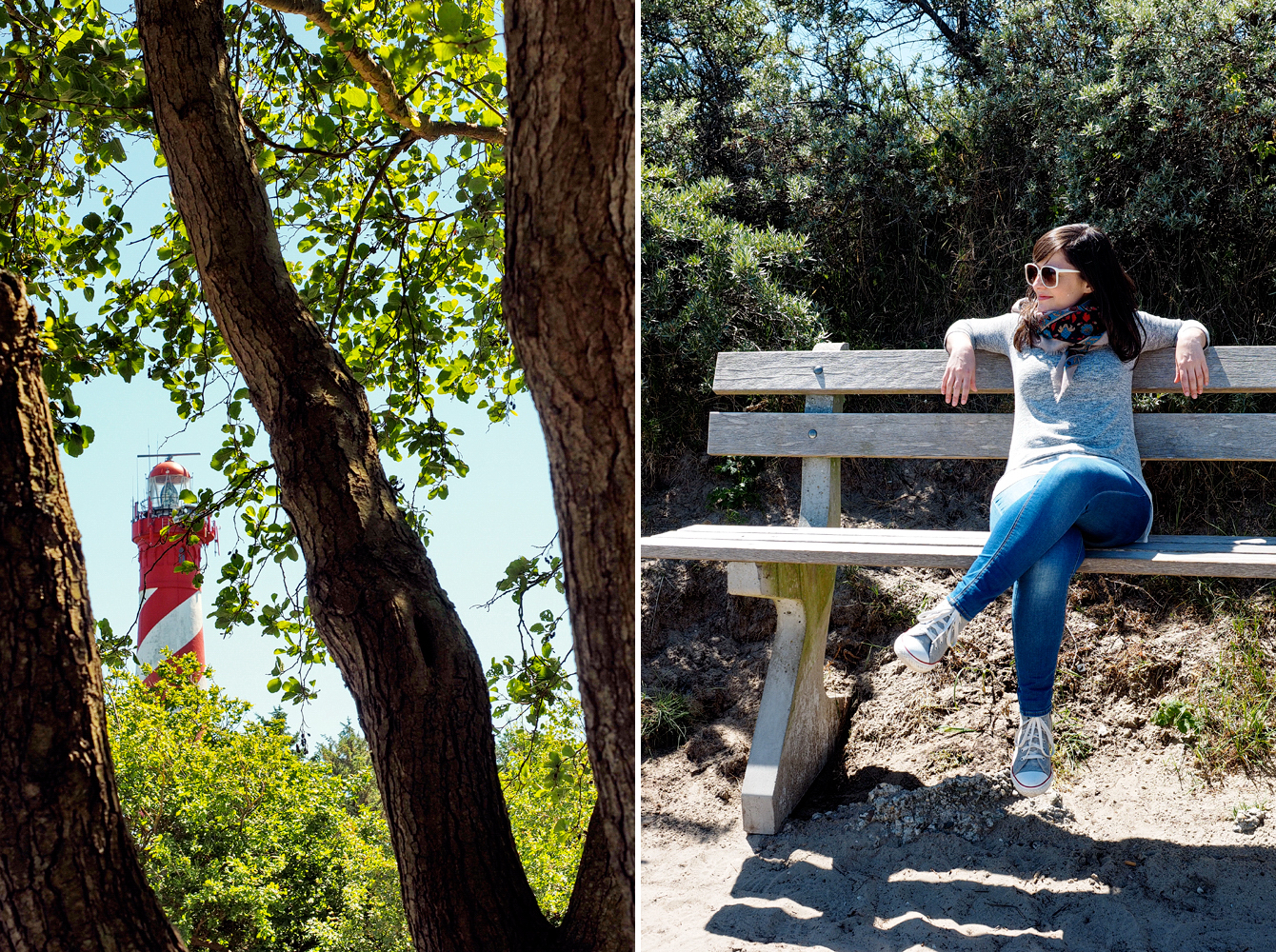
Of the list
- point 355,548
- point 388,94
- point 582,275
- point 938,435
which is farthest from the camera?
point 388,94

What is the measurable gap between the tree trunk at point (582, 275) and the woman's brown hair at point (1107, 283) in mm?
1882

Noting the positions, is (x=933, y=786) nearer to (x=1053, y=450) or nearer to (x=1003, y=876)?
(x=1003, y=876)

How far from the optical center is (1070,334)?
308 centimetres

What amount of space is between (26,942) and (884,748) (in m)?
2.48

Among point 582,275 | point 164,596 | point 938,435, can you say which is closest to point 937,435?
point 938,435

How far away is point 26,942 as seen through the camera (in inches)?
79.0

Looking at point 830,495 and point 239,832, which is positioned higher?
point 830,495

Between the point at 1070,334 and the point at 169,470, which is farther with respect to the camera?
the point at 169,470

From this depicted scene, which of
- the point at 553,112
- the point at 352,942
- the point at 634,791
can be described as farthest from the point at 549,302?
the point at 352,942

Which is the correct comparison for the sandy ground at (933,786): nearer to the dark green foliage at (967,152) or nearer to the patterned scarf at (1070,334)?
the dark green foliage at (967,152)

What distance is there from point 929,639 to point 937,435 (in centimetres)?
107

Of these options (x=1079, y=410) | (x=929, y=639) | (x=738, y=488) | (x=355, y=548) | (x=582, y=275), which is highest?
(x=582, y=275)

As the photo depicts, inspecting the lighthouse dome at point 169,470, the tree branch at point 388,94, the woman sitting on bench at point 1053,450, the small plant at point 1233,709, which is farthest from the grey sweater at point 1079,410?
the lighthouse dome at point 169,470

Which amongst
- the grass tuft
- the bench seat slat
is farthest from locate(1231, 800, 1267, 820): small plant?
the bench seat slat
